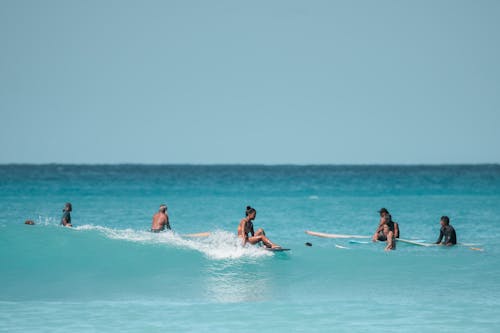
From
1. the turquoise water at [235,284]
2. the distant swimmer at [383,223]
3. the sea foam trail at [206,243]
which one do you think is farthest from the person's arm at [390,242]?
the sea foam trail at [206,243]

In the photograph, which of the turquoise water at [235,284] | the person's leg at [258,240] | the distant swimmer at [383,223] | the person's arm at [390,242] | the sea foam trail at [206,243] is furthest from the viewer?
the distant swimmer at [383,223]

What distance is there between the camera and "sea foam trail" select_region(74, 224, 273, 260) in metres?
19.9

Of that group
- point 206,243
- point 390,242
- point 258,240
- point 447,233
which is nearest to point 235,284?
point 258,240

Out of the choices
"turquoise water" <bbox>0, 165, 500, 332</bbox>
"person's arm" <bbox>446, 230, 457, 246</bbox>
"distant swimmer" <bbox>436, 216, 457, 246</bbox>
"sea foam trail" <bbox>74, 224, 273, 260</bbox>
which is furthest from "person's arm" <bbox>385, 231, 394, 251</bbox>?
"sea foam trail" <bbox>74, 224, 273, 260</bbox>

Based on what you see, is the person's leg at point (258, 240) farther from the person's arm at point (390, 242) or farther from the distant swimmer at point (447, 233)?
the distant swimmer at point (447, 233)

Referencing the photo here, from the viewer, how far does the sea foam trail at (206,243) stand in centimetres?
1985

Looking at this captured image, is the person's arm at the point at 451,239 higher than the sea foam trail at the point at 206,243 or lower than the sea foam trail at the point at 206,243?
higher

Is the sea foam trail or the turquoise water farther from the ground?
A: the sea foam trail

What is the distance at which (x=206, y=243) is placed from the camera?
869 inches

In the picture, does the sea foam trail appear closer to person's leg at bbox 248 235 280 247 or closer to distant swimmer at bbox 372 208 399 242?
person's leg at bbox 248 235 280 247

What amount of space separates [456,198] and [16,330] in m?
44.7

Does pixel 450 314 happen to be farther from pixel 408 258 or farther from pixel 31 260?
pixel 31 260

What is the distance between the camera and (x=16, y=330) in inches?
499

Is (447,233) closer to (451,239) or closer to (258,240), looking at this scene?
(451,239)
